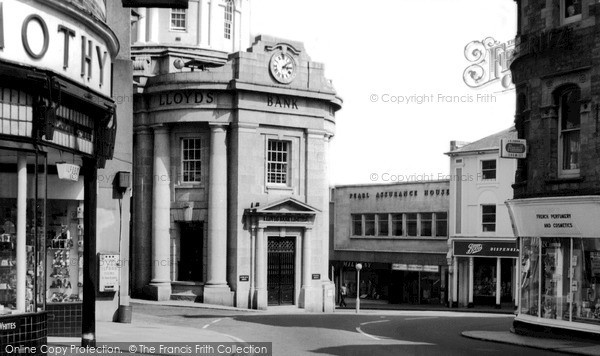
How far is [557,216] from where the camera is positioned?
2488cm

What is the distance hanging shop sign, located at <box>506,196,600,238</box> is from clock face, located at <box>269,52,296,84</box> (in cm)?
1749

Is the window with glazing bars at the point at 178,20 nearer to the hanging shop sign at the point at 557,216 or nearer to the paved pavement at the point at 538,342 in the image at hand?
the hanging shop sign at the point at 557,216

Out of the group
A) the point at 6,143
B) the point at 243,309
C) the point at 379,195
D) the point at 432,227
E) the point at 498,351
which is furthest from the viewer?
the point at 379,195

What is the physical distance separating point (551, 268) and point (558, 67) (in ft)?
18.1

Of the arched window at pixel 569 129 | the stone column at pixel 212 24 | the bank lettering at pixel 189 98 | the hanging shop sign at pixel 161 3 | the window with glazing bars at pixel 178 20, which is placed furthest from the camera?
the stone column at pixel 212 24

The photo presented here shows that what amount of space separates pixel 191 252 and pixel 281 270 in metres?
4.24

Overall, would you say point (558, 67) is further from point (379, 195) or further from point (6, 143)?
point (379, 195)

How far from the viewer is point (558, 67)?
2503 cm

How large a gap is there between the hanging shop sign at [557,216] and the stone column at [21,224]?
14.6 meters

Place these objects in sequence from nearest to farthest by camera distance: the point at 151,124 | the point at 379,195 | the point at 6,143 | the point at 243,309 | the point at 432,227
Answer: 1. the point at 6,143
2. the point at 243,309
3. the point at 151,124
4. the point at 432,227
5. the point at 379,195

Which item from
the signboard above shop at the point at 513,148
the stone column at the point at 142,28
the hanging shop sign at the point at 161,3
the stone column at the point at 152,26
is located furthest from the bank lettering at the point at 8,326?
the stone column at the point at 142,28

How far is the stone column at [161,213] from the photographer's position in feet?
137

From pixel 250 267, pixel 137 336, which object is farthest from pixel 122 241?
pixel 250 267

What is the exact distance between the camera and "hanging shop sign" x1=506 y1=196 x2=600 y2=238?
23.6 metres
